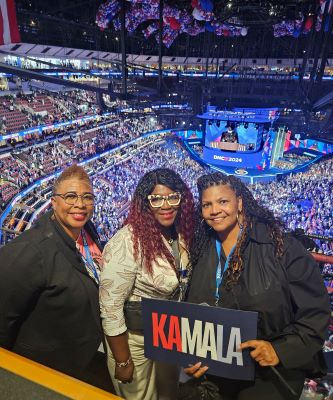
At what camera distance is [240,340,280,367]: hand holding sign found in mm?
1202

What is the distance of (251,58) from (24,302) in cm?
2937

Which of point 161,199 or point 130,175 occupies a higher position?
point 161,199

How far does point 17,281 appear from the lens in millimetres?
1345

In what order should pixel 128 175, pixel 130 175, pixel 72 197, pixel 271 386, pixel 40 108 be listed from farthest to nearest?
pixel 130 175 < pixel 128 175 < pixel 40 108 < pixel 72 197 < pixel 271 386

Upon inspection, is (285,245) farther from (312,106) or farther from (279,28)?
(279,28)

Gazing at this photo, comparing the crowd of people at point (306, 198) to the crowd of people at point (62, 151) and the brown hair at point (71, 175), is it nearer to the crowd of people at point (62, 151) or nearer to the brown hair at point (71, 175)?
the brown hair at point (71, 175)

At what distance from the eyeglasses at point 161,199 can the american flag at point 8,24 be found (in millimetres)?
3541

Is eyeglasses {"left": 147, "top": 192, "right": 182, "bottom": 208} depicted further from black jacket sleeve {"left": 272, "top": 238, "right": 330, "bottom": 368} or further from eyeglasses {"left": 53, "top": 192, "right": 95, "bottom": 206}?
black jacket sleeve {"left": 272, "top": 238, "right": 330, "bottom": 368}

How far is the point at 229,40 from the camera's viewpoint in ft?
84.0

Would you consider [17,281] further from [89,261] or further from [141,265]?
[141,265]

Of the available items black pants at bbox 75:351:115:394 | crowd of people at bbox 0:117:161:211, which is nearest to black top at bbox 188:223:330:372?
black pants at bbox 75:351:115:394

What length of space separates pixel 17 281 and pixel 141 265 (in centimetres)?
53

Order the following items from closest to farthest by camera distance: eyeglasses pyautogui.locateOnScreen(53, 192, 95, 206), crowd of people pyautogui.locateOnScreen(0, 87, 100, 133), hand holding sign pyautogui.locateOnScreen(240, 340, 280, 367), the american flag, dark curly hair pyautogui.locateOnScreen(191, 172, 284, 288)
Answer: hand holding sign pyautogui.locateOnScreen(240, 340, 280, 367)
dark curly hair pyautogui.locateOnScreen(191, 172, 284, 288)
eyeglasses pyautogui.locateOnScreen(53, 192, 95, 206)
the american flag
crowd of people pyautogui.locateOnScreen(0, 87, 100, 133)

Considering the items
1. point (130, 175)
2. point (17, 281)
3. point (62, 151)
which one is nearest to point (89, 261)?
point (17, 281)
